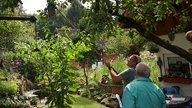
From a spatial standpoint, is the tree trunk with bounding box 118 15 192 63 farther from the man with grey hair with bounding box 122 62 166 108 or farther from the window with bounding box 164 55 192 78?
the window with bounding box 164 55 192 78

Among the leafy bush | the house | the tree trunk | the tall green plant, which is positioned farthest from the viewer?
the leafy bush

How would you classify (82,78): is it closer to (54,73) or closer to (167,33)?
(167,33)

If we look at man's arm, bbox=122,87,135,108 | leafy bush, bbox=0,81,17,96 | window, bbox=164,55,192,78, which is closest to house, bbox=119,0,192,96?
window, bbox=164,55,192,78

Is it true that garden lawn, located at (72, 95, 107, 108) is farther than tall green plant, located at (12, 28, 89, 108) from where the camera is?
Yes

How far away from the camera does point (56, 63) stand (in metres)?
5.29

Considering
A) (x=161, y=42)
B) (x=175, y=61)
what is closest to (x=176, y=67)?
(x=175, y=61)

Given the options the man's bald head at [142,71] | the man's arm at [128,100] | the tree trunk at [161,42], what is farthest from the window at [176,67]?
the man's arm at [128,100]

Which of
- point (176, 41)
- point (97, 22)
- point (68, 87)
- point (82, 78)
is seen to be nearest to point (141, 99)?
point (68, 87)

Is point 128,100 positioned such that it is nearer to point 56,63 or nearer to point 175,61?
point 56,63

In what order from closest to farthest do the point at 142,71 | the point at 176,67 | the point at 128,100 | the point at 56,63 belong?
the point at 128,100 → the point at 142,71 → the point at 56,63 → the point at 176,67

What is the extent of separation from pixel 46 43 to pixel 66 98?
1.14 m

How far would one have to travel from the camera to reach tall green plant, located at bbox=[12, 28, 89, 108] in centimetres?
519

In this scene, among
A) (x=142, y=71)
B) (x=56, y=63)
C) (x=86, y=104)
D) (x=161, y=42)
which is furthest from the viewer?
(x=86, y=104)

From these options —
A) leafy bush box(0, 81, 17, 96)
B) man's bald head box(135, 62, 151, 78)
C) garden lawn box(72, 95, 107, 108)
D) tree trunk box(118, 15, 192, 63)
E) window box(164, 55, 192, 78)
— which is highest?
tree trunk box(118, 15, 192, 63)
